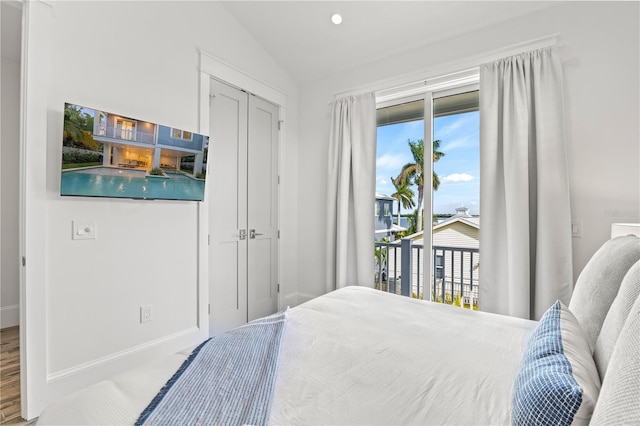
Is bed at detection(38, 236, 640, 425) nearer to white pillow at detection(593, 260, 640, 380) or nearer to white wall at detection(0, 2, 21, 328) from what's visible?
white pillow at detection(593, 260, 640, 380)

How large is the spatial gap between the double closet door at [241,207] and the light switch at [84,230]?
3.17 feet

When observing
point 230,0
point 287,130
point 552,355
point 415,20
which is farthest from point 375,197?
point 552,355

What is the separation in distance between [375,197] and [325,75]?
1.60 m

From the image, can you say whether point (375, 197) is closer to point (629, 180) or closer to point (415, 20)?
point (415, 20)

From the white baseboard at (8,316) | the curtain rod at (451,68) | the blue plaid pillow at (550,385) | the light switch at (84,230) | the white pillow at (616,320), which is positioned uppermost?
the curtain rod at (451,68)

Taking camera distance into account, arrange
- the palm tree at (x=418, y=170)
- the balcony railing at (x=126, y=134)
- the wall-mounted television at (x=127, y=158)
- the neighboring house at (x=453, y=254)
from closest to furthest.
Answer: the wall-mounted television at (x=127, y=158) < the balcony railing at (x=126, y=134) < the neighboring house at (x=453, y=254) < the palm tree at (x=418, y=170)

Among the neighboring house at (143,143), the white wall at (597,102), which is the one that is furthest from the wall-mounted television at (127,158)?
the white wall at (597,102)

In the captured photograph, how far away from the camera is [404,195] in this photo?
11.1 feet

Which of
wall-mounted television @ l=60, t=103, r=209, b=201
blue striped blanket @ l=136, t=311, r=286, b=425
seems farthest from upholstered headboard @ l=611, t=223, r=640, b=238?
wall-mounted television @ l=60, t=103, r=209, b=201

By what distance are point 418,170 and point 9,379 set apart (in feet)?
12.4

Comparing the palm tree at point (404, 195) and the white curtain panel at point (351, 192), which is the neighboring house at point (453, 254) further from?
the white curtain panel at point (351, 192)

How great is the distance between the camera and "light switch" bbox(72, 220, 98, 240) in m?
2.11

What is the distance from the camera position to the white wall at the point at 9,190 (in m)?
3.45

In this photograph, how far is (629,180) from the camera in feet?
7.37
